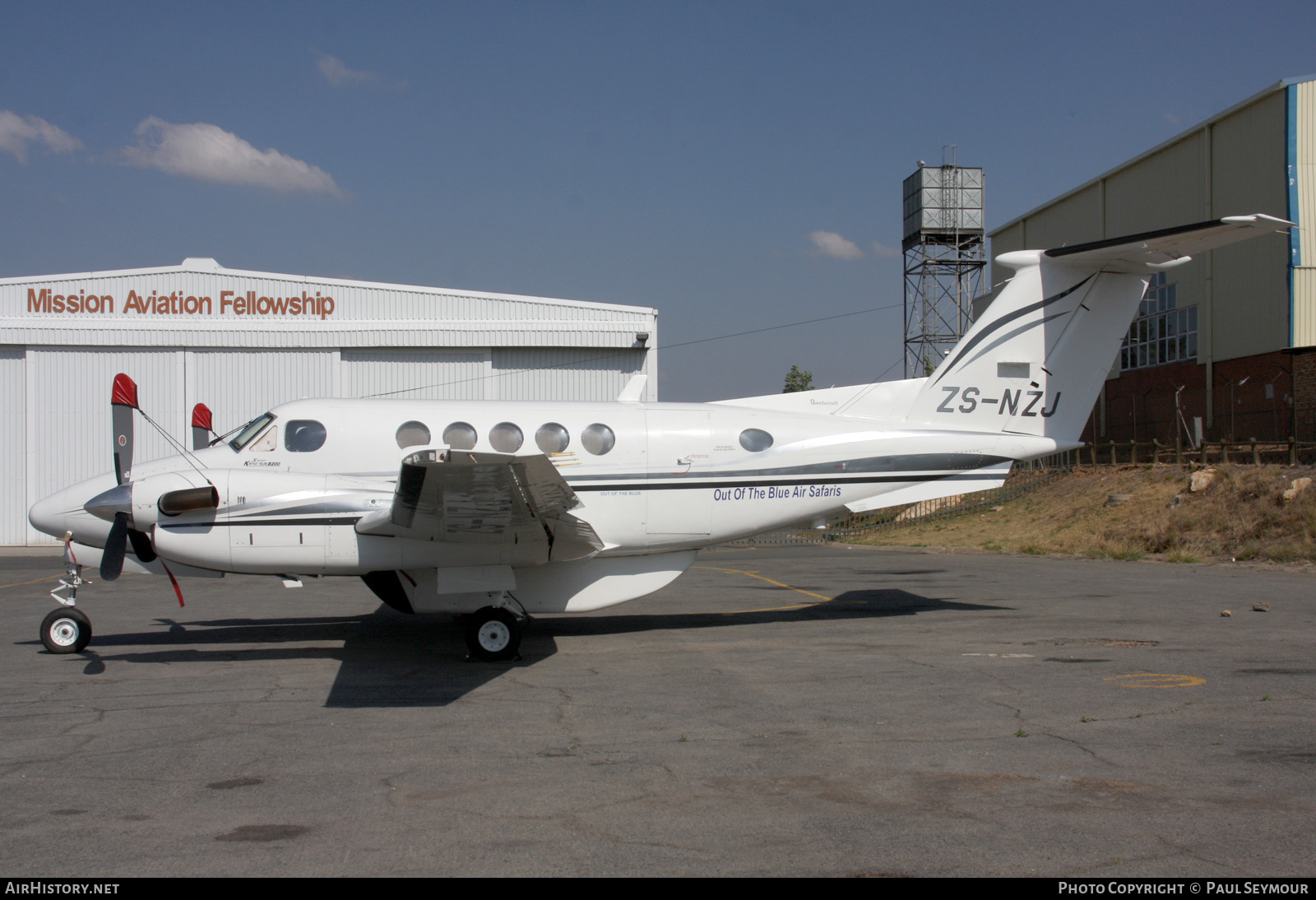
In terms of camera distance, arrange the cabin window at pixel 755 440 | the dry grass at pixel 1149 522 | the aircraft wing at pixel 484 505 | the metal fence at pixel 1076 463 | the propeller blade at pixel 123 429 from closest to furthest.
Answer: the aircraft wing at pixel 484 505, the propeller blade at pixel 123 429, the cabin window at pixel 755 440, the dry grass at pixel 1149 522, the metal fence at pixel 1076 463

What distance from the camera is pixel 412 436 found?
10422 millimetres

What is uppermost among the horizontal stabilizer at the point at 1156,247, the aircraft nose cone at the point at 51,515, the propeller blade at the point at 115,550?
the horizontal stabilizer at the point at 1156,247

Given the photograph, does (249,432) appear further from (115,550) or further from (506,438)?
(506,438)

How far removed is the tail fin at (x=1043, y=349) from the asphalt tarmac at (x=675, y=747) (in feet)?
8.92

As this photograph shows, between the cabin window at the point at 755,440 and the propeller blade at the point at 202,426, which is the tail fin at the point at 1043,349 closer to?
the cabin window at the point at 755,440

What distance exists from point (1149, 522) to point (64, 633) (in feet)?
76.4

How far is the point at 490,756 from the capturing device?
19.7 feet

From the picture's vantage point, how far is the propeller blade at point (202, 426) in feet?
38.8

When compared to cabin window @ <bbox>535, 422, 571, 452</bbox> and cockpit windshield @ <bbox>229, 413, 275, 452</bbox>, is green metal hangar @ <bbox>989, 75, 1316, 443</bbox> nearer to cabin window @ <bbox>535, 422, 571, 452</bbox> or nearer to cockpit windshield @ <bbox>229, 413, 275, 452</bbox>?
cabin window @ <bbox>535, 422, 571, 452</bbox>

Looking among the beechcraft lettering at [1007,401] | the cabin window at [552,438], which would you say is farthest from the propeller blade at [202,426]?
the beechcraft lettering at [1007,401]

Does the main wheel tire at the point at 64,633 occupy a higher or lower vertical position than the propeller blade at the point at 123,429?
lower

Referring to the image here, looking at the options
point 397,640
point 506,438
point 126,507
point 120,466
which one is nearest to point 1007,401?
point 506,438

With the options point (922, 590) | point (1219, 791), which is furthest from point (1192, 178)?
point (1219, 791)

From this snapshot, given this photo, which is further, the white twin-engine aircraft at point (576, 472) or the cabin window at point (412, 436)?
the cabin window at point (412, 436)
